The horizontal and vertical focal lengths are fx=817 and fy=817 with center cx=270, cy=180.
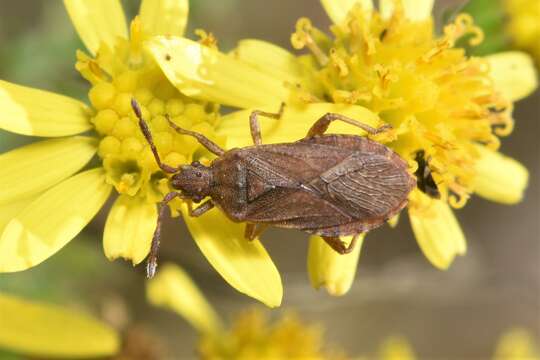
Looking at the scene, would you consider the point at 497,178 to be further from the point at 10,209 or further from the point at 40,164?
the point at 10,209

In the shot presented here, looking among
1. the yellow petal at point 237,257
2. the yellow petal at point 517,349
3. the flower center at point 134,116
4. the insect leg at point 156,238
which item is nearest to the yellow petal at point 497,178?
the yellow petal at point 237,257

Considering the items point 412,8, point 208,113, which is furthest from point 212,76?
point 412,8

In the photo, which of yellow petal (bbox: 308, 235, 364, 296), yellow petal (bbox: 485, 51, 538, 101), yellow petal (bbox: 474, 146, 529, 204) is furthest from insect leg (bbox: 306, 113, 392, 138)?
yellow petal (bbox: 485, 51, 538, 101)

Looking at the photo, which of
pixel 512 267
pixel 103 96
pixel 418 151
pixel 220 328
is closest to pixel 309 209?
pixel 418 151

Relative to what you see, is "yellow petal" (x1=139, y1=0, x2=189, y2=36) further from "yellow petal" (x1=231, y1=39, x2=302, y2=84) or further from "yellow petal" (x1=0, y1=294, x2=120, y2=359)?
"yellow petal" (x1=0, y1=294, x2=120, y2=359)

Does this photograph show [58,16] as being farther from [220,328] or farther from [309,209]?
[309,209]
